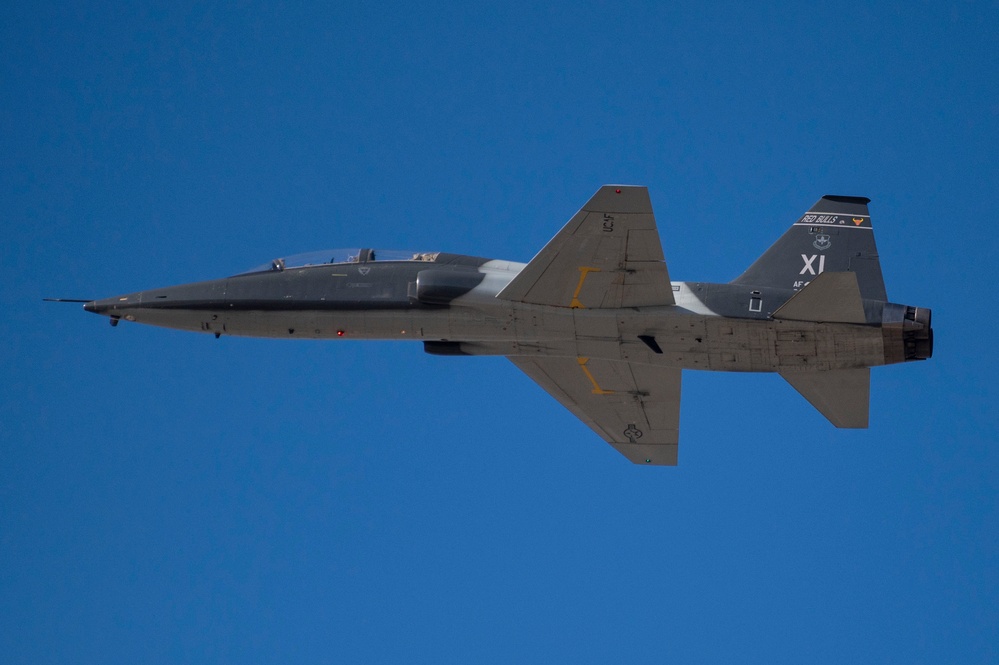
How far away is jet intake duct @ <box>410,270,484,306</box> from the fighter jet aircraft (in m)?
0.03

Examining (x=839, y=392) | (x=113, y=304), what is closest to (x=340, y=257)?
(x=113, y=304)

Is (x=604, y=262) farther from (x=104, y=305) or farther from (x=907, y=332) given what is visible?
(x=104, y=305)

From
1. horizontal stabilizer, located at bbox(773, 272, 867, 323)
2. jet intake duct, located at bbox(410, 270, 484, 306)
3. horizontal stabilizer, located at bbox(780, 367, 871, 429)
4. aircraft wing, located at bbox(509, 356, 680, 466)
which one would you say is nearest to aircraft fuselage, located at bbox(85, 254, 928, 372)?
jet intake duct, located at bbox(410, 270, 484, 306)

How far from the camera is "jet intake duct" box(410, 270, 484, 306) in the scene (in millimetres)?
29078

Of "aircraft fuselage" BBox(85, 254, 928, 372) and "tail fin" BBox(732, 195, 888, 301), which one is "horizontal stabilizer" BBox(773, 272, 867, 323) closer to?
"aircraft fuselage" BBox(85, 254, 928, 372)

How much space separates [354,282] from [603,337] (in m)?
6.31

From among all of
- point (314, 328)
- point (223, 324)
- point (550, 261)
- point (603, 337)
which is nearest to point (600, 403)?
point (603, 337)

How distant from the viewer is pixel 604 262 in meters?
27.8

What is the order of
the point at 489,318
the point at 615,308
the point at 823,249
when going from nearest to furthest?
the point at 615,308 → the point at 489,318 → the point at 823,249

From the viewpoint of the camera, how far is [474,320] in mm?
29391

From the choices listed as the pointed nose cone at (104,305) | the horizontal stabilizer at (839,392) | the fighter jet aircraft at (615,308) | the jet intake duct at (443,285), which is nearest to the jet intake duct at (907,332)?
the fighter jet aircraft at (615,308)

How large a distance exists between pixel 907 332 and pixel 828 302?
6.26 feet

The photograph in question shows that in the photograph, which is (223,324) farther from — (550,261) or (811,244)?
(811,244)

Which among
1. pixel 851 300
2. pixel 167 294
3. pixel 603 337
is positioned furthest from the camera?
pixel 167 294
